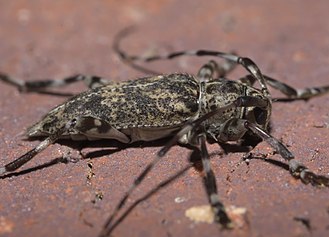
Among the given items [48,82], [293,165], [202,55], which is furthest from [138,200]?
[48,82]

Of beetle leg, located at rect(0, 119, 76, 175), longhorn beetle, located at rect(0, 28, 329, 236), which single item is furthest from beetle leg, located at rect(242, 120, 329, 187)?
beetle leg, located at rect(0, 119, 76, 175)

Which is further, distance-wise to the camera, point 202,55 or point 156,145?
point 202,55

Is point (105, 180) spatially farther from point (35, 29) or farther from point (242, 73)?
point (35, 29)

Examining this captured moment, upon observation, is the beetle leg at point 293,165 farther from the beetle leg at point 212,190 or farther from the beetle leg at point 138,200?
the beetle leg at point 138,200

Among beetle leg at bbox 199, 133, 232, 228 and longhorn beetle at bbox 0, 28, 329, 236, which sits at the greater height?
longhorn beetle at bbox 0, 28, 329, 236

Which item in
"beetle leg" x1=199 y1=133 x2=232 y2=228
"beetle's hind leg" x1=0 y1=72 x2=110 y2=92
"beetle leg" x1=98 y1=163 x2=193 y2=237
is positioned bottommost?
"beetle leg" x1=98 y1=163 x2=193 y2=237

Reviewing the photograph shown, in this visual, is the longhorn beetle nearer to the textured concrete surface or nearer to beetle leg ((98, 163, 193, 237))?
the textured concrete surface

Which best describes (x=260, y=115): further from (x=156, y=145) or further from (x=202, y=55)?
(x=202, y=55)
